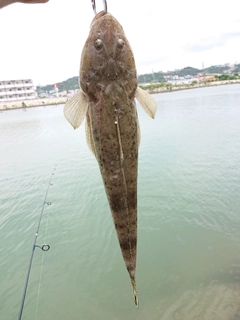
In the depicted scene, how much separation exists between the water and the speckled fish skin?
4075 millimetres

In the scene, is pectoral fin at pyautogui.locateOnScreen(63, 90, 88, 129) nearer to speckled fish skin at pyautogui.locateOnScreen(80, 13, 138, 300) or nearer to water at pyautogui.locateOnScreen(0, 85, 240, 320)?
speckled fish skin at pyautogui.locateOnScreen(80, 13, 138, 300)

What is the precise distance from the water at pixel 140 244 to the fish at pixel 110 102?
4059 mm

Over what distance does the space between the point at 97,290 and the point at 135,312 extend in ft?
3.22


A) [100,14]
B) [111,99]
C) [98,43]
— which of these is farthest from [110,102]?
[100,14]

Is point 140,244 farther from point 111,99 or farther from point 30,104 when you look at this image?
point 30,104

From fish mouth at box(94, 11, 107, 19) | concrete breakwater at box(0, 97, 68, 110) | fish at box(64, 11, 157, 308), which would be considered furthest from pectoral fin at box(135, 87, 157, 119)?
concrete breakwater at box(0, 97, 68, 110)

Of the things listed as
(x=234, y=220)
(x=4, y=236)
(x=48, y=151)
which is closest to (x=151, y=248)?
(x=234, y=220)

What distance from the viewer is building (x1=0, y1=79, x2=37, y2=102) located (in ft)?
302

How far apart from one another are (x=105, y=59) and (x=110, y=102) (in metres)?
0.31

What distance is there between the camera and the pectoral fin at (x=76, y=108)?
71.8 inches

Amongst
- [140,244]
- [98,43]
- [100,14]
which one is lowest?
[140,244]

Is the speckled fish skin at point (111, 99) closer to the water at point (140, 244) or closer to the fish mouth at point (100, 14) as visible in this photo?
the fish mouth at point (100, 14)

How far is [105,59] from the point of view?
1729mm

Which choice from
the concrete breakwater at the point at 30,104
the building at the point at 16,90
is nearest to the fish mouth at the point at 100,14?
the concrete breakwater at the point at 30,104
